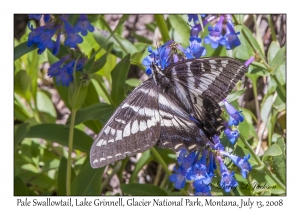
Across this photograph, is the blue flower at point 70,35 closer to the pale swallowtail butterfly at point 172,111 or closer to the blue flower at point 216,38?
the pale swallowtail butterfly at point 172,111

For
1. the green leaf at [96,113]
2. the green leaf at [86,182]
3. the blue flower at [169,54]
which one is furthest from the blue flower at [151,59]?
the green leaf at [86,182]

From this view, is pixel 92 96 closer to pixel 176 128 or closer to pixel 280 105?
pixel 176 128

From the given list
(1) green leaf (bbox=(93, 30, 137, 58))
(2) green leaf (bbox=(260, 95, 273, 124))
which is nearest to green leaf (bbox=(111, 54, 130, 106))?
(1) green leaf (bbox=(93, 30, 137, 58))

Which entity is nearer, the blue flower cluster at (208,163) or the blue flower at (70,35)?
the blue flower cluster at (208,163)

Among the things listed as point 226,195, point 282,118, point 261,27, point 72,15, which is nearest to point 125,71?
point 72,15

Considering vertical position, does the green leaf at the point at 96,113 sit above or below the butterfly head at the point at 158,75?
below
